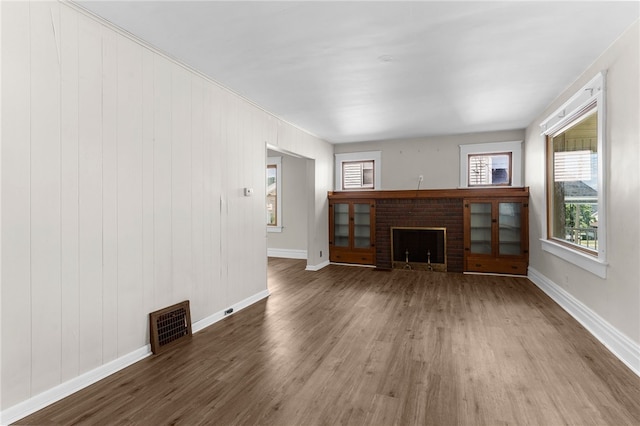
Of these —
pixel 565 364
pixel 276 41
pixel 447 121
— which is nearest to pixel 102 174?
pixel 276 41

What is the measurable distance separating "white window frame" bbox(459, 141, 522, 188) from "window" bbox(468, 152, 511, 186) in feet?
0.21

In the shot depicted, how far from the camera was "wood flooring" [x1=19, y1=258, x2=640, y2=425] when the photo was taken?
6.38 feet

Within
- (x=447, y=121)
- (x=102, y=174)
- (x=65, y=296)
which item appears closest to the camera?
(x=65, y=296)

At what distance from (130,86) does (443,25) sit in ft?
8.14

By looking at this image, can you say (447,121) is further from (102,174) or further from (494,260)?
(102,174)

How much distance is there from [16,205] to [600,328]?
4.67 metres

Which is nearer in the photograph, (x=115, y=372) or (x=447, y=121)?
(x=115, y=372)

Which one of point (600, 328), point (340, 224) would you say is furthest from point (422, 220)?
point (600, 328)

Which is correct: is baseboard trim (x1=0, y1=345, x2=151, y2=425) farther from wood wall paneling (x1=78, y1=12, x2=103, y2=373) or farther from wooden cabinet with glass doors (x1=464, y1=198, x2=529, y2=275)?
wooden cabinet with glass doors (x1=464, y1=198, x2=529, y2=275)

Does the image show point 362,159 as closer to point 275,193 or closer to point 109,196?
point 275,193

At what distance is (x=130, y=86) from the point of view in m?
2.60

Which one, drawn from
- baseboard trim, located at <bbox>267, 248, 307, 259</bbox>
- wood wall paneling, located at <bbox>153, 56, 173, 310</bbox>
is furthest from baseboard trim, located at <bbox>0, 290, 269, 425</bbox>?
baseboard trim, located at <bbox>267, 248, 307, 259</bbox>

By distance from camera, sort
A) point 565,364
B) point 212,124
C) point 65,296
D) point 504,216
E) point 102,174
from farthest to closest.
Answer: point 504,216 < point 212,124 < point 565,364 < point 102,174 < point 65,296

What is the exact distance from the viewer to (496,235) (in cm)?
580
